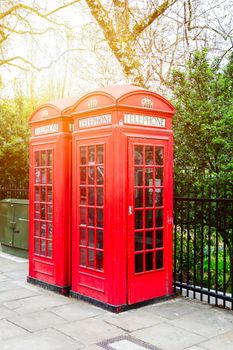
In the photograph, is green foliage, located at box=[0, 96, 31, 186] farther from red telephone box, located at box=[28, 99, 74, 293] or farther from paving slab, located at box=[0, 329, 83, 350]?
paving slab, located at box=[0, 329, 83, 350]

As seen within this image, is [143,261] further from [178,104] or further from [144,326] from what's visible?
[178,104]

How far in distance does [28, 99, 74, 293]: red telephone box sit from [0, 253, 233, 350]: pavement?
503 millimetres

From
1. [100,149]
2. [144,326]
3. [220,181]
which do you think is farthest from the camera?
[220,181]

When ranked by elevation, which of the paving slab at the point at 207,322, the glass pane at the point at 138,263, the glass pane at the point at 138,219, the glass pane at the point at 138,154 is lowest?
the paving slab at the point at 207,322

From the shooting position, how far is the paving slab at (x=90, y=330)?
4.52 metres

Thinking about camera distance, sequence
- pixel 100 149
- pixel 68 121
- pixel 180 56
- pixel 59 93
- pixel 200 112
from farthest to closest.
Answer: pixel 59 93, pixel 180 56, pixel 200 112, pixel 68 121, pixel 100 149

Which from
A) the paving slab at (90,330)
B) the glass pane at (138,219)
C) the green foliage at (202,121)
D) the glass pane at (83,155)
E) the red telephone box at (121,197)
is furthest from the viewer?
the green foliage at (202,121)

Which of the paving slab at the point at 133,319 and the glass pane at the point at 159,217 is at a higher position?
the glass pane at the point at 159,217

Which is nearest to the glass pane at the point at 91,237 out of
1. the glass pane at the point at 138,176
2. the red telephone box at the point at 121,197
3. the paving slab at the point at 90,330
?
the red telephone box at the point at 121,197

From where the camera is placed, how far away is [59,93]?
2320 cm

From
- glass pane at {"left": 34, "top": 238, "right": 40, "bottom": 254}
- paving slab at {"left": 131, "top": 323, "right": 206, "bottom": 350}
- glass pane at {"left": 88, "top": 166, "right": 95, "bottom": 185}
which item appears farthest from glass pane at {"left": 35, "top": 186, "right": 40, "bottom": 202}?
paving slab at {"left": 131, "top": 323, "right": 206, "bottom": 350}

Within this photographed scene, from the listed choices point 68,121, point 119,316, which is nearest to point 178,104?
point 68,121

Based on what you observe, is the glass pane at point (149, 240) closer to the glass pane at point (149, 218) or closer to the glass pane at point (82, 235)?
the glass pane at point (149, 218)

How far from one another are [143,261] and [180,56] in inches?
327
